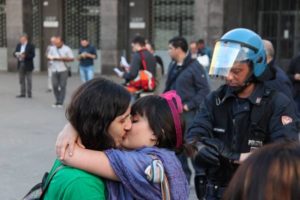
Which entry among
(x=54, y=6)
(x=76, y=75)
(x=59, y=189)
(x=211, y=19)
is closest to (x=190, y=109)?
(x=59, y=189)

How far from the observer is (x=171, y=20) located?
23.9 meters

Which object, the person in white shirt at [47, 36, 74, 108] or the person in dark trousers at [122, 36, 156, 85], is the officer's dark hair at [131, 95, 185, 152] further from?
the person in white shirt at [47, 36, 74, 108]

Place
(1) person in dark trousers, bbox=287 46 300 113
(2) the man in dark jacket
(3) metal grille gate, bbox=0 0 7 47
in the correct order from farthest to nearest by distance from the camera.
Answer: (3) metal grille gate, bbox=0 0 7 47
(2) the man in dark jacket
(1) person in dark trousers, bbox=287 46 300 113

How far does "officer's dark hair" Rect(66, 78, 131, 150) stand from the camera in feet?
6.98

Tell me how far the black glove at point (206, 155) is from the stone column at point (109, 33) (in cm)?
1988

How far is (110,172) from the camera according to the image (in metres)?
2.09

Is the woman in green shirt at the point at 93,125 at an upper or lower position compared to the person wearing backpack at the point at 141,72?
upper

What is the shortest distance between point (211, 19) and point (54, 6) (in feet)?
23.0

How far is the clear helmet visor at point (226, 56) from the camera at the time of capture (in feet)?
10.6

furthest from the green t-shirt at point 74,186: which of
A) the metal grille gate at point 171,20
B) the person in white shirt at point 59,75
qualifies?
the metal grille gate at point 171,20

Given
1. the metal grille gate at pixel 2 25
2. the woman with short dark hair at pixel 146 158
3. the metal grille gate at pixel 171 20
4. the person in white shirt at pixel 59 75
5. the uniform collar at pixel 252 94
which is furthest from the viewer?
the metal grille gate at pixel 2 25

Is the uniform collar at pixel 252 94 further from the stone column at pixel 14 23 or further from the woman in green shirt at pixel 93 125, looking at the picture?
the stone column at pixel 14 23

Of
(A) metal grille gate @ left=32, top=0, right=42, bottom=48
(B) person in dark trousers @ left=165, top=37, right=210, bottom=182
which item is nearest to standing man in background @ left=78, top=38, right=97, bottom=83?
(A) metal grille gate @ left=32, top=0, right=42, bottom=48

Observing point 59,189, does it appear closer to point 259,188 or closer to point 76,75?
point 259,188
